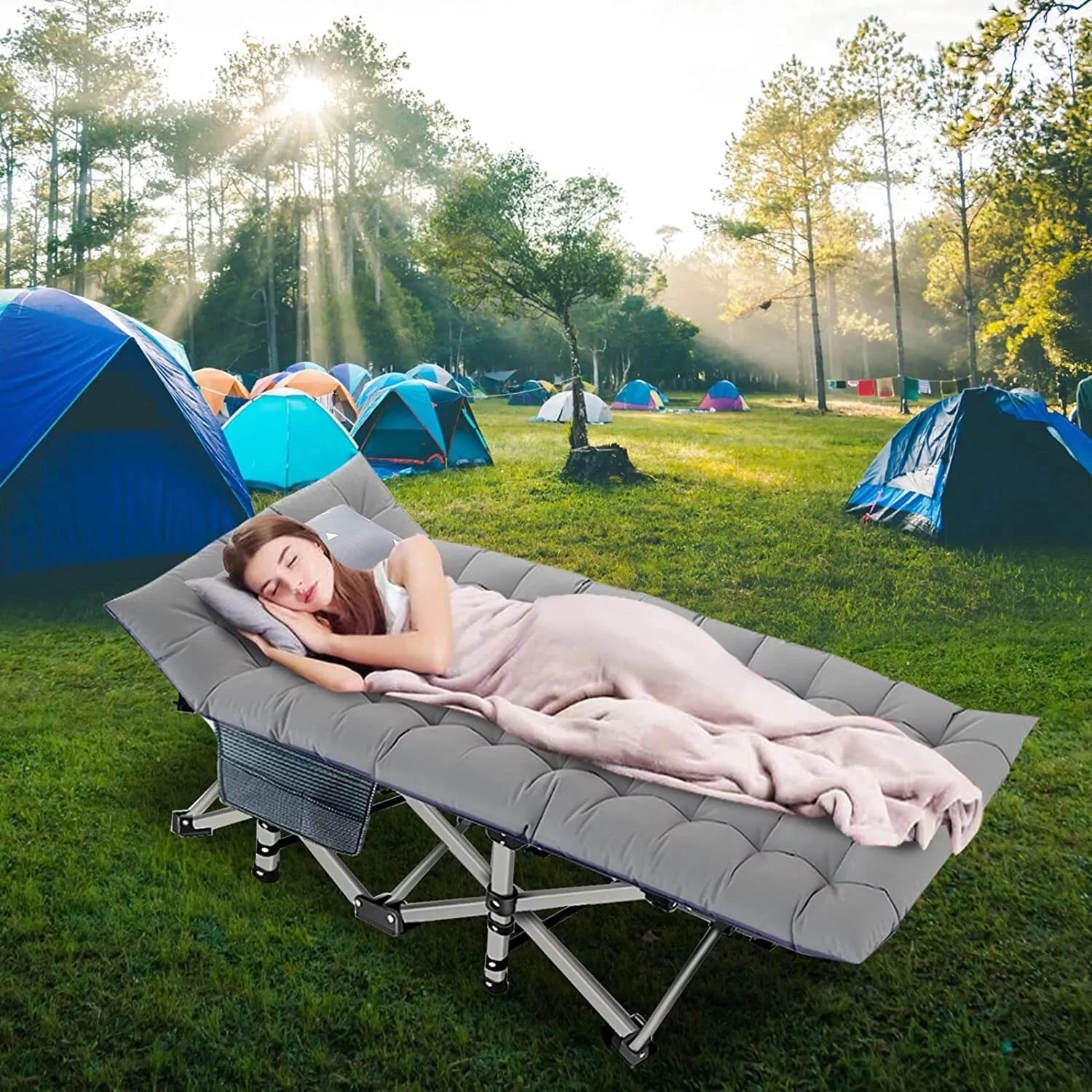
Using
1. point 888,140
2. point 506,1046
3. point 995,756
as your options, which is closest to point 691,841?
point 506,1046

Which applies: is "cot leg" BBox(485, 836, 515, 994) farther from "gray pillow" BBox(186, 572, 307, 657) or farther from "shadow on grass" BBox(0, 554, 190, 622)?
"shadow on grass" BBox(0, 554, 190, 622)

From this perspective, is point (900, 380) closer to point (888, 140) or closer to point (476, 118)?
point (888, 140)

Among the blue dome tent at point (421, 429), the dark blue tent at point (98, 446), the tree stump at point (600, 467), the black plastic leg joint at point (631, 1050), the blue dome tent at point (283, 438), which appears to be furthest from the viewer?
the blue dome tent at point (283, 438)

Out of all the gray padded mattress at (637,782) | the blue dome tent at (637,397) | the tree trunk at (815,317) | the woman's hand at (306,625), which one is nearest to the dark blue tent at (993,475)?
the tree trunk at (815,317)

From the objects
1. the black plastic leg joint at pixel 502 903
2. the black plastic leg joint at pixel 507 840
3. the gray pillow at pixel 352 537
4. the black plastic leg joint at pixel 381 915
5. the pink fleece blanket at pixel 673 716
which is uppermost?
the gray pillow at pixel 352 537

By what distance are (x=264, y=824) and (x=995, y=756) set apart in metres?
1.42

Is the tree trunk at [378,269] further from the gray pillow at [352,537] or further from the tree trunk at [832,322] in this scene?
the gray pillow at [352,537]

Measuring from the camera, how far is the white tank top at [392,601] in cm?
246

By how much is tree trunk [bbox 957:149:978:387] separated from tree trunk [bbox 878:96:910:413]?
9.4 inches

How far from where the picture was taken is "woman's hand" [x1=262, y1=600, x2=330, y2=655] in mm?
2336

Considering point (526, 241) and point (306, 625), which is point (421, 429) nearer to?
point (526, 241)

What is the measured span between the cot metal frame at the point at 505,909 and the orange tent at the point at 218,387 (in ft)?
9.68

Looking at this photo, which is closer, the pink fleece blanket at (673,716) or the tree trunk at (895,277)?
the pink fleece blanket at (673,716)

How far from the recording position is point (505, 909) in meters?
1.89
